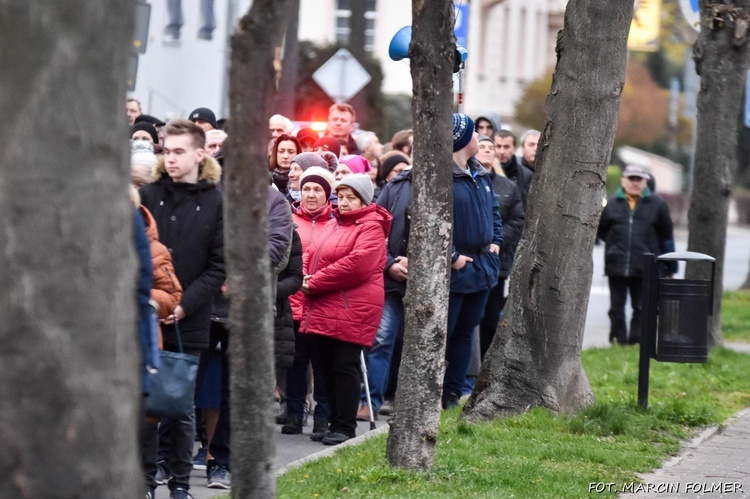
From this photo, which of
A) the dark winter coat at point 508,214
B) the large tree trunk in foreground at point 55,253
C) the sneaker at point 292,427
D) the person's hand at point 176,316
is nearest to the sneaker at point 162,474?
the person's hand at point 176,316

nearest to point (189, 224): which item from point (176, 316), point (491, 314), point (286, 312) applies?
point (176, 316)

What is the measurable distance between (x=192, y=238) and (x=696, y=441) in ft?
13.0

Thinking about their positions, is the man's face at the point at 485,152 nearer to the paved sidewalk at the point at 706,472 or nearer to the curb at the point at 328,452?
the paved sidewalk at the point at 706,472

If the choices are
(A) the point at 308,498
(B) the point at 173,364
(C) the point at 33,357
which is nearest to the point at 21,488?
(C) the point at 33,357

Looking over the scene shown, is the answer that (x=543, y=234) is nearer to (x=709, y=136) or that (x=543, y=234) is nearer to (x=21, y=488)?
(x=709, y=136)

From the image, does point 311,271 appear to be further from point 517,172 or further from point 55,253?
point 55,253

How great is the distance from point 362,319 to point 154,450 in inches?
105

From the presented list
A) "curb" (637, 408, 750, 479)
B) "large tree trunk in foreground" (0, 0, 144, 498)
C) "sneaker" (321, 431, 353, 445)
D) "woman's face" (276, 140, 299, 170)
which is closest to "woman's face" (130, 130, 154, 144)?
"woman's face" (276, 140, 299, 170)

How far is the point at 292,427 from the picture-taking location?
31.9ft

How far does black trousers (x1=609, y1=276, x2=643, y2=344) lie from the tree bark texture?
8145mm

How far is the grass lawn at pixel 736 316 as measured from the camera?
56.3 feet

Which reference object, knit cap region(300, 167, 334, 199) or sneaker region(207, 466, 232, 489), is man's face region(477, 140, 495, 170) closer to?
knit cap region(300, 167, 334, 199)

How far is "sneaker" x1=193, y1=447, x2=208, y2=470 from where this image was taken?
839 centimetres

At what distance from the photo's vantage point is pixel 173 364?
627cm
